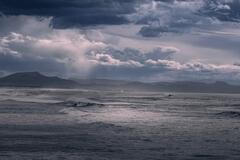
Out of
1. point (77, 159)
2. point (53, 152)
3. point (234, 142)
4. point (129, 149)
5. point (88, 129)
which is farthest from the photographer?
point (88, 129)

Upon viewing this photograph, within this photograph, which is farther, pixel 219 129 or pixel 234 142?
pixel 219 129

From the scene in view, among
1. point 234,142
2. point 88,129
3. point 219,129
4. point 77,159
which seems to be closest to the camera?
point 77,159

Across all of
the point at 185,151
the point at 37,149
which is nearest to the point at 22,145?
the point at 37,149

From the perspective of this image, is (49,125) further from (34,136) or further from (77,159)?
(77,159)

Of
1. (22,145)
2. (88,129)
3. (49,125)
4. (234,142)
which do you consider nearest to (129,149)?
(22,145)

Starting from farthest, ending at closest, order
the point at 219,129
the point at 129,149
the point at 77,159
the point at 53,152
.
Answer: the point at 219,129, the point at 129,149, the point at 53,152, the point at 77,159

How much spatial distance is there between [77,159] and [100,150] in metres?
3.45

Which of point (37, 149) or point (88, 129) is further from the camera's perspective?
point (88, 129)

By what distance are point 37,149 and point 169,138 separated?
36.2 feet

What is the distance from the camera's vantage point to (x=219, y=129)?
43562mm

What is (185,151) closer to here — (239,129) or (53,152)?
(53,152)

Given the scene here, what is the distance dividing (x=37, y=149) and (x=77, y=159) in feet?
12.1

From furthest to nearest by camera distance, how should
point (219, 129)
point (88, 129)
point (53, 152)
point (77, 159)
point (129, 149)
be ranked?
point (219, 129)
point (88, 129)
point (129, 149)
point (53, 152)
point (77, 159)

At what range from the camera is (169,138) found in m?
35.2
